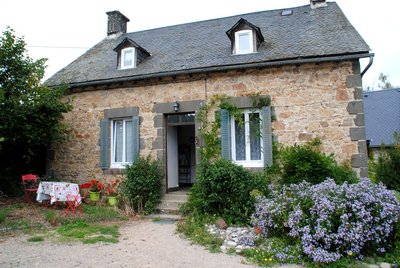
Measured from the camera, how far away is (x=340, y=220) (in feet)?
14.6

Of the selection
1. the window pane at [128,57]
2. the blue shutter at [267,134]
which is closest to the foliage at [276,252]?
the blue shutter at [267,134]

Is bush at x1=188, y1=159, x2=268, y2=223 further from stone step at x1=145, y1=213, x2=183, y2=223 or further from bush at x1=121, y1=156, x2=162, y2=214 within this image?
bush at x1=121, y1=156, x2=162, y2=214

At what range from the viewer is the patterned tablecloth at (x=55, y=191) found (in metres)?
7.38

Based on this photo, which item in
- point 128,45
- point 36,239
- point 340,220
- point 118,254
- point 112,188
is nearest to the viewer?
point 340,220

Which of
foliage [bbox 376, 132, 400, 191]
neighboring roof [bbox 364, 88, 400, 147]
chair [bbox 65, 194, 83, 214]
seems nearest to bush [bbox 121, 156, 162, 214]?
chair [bbox 65, 194, 83, 214]

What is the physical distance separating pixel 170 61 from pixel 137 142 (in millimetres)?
2665

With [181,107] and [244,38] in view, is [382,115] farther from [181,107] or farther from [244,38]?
[181,107]

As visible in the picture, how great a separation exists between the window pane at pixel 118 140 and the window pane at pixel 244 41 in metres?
4.30

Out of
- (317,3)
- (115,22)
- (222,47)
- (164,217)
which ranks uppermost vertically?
(115,22)

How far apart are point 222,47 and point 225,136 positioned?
3.00 meters

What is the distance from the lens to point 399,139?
9.26 m

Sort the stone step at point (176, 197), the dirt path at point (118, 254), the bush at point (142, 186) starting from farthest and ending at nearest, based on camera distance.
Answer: the stone step at point (176, 197) < the bush at point (142, 186) < the dirt path at point (118, 254)

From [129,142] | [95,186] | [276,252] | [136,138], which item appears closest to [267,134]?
[276,252]

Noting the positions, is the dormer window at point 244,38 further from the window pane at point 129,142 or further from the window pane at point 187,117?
the window pane at point 129,142
